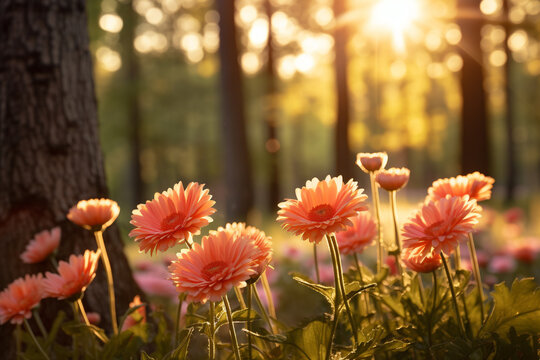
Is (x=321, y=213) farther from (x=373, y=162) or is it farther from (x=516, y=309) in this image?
(x=516, y=309)

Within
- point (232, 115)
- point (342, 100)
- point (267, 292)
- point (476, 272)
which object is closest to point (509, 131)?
point (342, 100)

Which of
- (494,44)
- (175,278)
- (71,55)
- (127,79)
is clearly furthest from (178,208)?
(494,44)

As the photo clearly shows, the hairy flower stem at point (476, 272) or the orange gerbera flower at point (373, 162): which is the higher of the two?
the orange gerbera flower at point (373, 162)

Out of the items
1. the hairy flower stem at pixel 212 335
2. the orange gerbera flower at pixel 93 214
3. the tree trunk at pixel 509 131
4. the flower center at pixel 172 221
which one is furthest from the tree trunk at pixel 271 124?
the hairy flower stem at pixel 212 335

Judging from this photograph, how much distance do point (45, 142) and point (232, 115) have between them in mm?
4854

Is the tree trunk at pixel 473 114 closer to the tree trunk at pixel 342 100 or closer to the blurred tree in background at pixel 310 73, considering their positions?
the blurred tree in background at pixel 310 73

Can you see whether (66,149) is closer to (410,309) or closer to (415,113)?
(410,309)

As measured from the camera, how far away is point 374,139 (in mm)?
17328

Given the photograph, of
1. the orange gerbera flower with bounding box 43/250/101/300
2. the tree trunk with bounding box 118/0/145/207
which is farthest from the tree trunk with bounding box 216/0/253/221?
the tree trunk with bounding box 118/0/145/207

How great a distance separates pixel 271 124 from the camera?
12.5m

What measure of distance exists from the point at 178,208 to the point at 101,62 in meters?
11.6

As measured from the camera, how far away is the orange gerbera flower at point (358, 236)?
1.69 metres

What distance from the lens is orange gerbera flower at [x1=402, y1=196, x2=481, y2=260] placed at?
1221mm

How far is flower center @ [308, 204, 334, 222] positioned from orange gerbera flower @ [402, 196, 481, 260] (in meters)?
0.21
